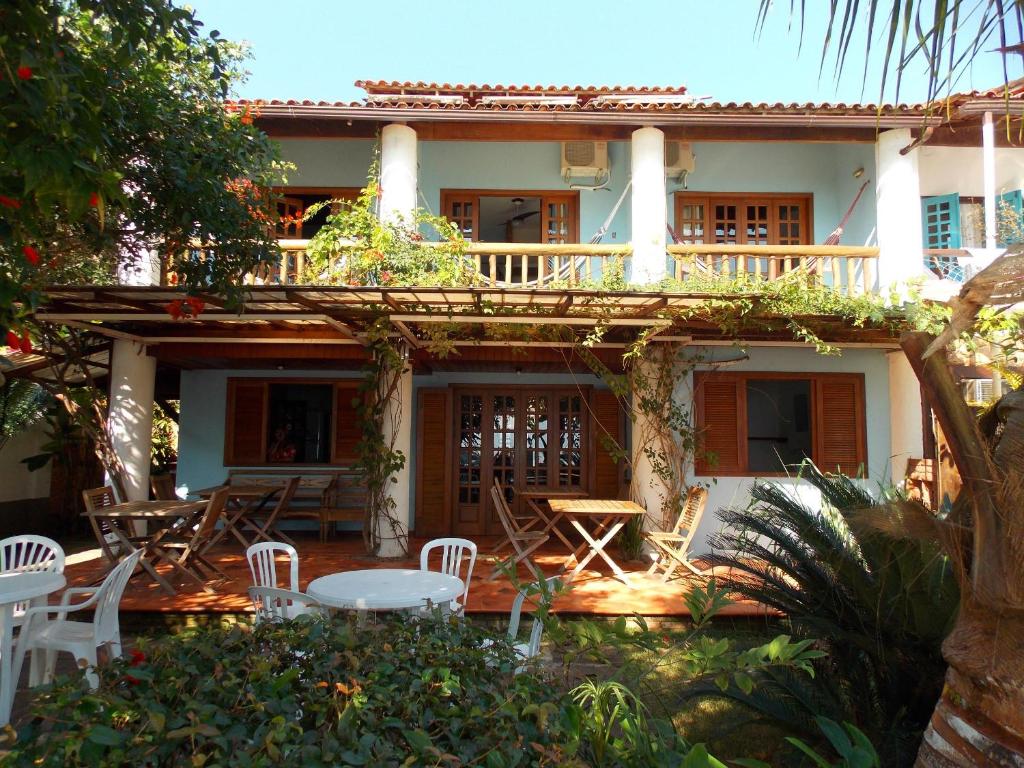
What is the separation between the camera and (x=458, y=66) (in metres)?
18.0

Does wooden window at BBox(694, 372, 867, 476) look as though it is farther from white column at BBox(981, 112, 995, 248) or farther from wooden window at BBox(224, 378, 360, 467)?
wooden window at BBox(224, 378, 360, 467)

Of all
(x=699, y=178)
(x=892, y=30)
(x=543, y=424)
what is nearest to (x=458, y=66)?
(x=699, y=178)

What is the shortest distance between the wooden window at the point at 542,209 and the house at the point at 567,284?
0.03m

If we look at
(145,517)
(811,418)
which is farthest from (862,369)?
(145,517)

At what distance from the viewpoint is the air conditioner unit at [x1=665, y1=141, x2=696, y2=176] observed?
10.2 m

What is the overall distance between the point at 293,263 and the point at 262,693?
8361 millimetres

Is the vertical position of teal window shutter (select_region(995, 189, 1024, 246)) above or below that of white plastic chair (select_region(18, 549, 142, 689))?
above

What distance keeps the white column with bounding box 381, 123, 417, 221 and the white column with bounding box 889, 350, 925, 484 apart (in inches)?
257

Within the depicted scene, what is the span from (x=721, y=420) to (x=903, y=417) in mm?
2252

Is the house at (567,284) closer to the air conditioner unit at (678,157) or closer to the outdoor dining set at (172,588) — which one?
the air conditioner unit at (678,157)

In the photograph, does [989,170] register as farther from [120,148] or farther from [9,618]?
[9,618]

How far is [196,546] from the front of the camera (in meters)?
6.98

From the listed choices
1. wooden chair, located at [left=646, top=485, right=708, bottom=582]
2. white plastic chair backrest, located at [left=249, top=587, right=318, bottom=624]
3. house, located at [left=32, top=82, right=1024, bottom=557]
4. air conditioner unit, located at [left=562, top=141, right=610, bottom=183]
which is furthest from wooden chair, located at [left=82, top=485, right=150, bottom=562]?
air conditioner unit, located at [left=562, top=141, right=610, bottom=183]

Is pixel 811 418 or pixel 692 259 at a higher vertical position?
pixel 692 259
